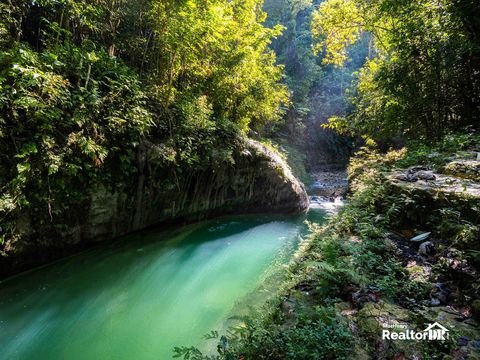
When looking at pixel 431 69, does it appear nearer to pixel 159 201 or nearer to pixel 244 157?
pixel 244 157

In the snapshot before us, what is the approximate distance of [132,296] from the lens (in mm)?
4938

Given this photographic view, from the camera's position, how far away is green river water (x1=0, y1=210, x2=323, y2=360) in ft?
12.4

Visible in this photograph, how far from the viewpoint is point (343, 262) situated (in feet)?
9.27

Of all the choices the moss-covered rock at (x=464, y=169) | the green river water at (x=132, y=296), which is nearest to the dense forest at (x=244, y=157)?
the moss-covered rock at (x=464, y=169)

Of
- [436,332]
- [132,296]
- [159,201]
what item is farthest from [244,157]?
[436,332]

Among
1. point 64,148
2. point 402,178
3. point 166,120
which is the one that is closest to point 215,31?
point 166,120

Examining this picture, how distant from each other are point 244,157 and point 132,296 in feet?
19.3

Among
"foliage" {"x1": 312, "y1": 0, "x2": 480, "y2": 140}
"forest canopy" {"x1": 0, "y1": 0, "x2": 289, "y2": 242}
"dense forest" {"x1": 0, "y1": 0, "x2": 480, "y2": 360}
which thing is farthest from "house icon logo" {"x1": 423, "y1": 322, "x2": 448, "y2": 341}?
"foliage" {"x1": 312, "y1": 0, "x2": 480, "y2": 140}

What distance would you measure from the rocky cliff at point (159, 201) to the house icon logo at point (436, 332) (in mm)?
5882

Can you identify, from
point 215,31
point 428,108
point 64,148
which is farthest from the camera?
point 215,31

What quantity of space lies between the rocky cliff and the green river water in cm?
36

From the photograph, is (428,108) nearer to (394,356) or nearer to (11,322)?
(394,356)

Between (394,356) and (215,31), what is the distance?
27.4 feet

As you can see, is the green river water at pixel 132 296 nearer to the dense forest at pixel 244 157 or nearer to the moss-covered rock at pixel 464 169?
the dense forest at pixel 244 157
